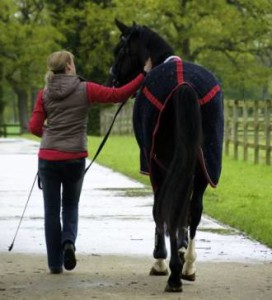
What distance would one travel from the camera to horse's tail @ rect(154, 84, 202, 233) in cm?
664

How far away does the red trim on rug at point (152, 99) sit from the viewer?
22.3ft

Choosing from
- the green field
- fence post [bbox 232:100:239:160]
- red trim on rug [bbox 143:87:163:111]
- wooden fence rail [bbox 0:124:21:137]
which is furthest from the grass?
wooden fence rail [bbox 0:124:21:137]

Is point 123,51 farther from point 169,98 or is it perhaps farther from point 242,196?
point 242,196

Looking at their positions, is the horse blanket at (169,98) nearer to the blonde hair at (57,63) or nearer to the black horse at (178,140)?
the black horse at (178,140)

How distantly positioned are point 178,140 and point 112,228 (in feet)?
13.5

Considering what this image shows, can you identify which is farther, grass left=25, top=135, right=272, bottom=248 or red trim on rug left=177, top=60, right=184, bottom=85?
grass left=25, top=135, right=272, bottom=248

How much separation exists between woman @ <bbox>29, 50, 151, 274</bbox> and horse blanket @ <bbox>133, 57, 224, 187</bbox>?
1.69ft

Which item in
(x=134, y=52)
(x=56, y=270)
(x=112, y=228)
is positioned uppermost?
(x=134, y=52)

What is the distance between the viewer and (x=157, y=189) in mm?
7066

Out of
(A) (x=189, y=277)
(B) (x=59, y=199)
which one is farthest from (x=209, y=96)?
(B) (x=59, y=199)

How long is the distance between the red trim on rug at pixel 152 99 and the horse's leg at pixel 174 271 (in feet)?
2.99

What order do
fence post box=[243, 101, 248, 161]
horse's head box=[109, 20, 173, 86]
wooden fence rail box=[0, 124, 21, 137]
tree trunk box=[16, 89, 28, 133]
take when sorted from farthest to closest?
tree trunk box=[16, 89, 28, 133] → wooden fence rail box=[0, 124, 21, 137] → fence post box=[243, 101, 248, 161] → horse's head box=[109, 20, 173, 86]

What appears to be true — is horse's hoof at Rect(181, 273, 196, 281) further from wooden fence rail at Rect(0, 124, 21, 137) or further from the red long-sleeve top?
wooden fence rail at Rect(0, 124, 21, 137)

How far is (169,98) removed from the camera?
6.77 meters
